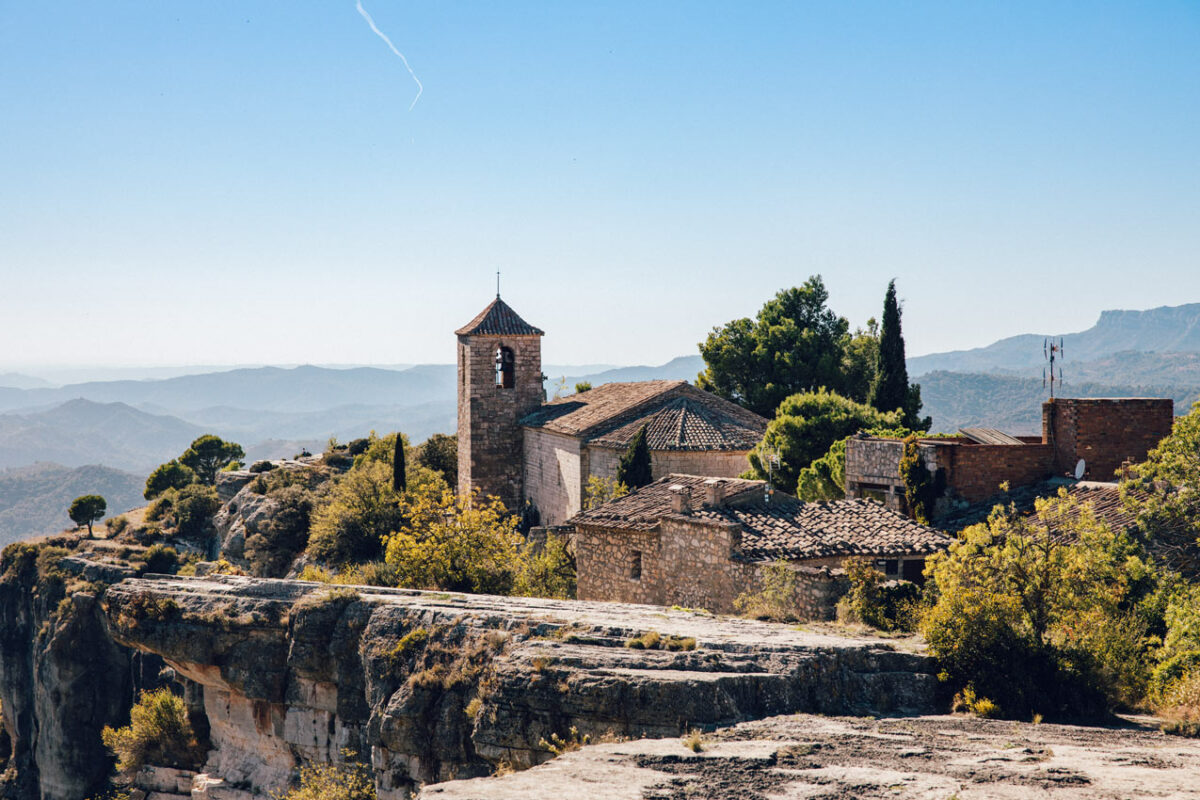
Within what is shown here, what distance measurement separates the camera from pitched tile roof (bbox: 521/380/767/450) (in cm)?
3544

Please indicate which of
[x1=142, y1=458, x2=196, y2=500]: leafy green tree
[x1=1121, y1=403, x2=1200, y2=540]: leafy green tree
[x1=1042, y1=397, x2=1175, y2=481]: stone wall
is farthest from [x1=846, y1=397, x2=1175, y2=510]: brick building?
→ [x1=142, y1=458, x2=196, y2=500]: leafy green tree

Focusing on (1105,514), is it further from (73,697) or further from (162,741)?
(73,697)

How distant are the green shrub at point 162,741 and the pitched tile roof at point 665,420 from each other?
52.1ft

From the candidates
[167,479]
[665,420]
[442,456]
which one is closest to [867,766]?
[665,420]

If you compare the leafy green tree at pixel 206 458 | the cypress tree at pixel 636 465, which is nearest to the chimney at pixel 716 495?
the cypress tree at pixel 636 465

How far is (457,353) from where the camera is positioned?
45062mm

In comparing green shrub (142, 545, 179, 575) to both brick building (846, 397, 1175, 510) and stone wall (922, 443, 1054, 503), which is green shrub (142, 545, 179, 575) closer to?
stone wall (922, 443, 1054, 503)

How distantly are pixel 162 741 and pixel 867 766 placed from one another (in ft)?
59.7

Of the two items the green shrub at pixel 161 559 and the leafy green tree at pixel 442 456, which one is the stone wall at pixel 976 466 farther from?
the green shrub at pixel 161 559

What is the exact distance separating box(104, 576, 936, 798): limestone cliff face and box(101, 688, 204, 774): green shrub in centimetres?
97

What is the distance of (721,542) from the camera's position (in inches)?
794

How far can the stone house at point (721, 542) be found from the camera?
787 inches

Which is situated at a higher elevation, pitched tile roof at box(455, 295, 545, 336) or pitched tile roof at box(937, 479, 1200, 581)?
pitched tile roof at box(455, 295, 545, 336)

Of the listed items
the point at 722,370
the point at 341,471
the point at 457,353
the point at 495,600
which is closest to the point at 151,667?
the point at 341,471
